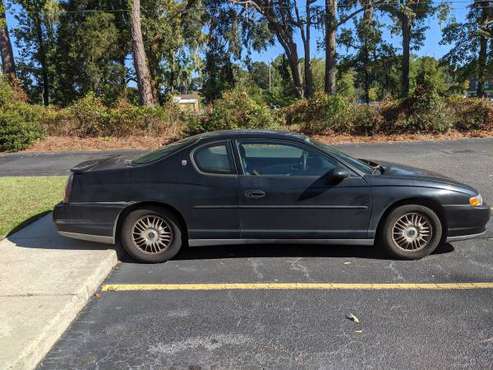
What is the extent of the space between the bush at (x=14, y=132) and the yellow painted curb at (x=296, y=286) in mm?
14579

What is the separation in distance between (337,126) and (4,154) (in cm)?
1247

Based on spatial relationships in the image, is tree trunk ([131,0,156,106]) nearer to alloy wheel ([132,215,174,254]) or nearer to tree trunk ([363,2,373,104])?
tree trunk ([363,2,373,104])

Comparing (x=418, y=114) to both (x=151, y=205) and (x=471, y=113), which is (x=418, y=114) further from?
(x=151, y=205)

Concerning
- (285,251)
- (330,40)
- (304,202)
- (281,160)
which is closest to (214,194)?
(281,160)

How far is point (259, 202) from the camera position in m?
4.66

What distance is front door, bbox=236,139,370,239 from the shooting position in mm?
4637

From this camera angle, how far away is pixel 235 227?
474 centimetres

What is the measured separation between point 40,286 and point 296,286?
7.73ft

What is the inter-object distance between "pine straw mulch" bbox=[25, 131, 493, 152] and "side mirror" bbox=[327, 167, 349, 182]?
1202cm

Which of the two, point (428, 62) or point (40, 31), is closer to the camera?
point (40, 31)

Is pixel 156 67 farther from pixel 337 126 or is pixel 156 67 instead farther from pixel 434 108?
pixel 434 108

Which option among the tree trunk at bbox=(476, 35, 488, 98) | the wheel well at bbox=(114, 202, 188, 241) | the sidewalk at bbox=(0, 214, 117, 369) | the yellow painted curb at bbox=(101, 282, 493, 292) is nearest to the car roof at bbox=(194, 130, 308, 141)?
the wheel well at bbox=(114, 202, 188, 241)

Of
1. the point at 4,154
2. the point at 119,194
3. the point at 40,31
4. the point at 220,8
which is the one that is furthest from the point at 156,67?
the point at 119,194

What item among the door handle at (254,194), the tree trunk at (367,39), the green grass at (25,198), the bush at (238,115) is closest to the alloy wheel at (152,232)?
the door handle at (254,194)
